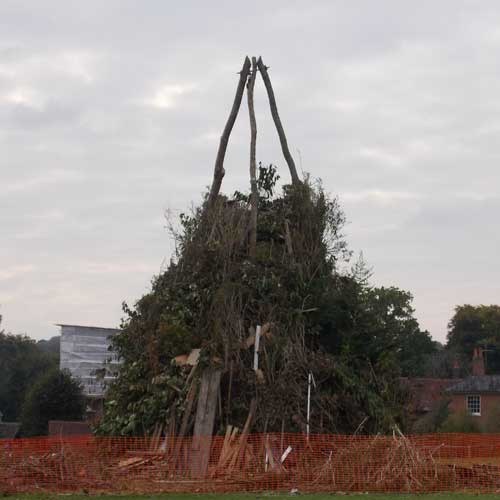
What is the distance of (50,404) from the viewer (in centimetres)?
3431

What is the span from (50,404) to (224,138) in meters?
17.7

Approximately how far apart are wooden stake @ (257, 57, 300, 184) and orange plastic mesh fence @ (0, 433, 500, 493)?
20.2 ft

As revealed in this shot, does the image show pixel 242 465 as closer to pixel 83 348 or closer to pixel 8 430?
pixel 8 430

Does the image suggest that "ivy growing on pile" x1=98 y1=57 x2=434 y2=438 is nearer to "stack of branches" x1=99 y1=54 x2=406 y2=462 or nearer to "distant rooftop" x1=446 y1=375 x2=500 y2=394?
"stack of branches" x1=99 y1=54 x2=406 y2=462

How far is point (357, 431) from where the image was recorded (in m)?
17.3

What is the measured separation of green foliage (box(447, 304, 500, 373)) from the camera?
220 feet

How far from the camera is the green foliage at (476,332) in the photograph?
6719 centimetres

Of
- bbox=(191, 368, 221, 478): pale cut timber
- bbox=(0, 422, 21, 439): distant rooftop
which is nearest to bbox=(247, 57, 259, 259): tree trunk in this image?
bbox=(191, 368, 221, 478): pale cut timber

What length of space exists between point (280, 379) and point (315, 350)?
58.1 inches

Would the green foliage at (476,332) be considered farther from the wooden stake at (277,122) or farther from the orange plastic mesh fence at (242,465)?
the orange plastic mesh fence at (242,465)

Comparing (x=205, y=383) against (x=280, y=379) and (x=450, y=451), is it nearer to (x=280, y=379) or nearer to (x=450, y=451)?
(x=280, y=379)

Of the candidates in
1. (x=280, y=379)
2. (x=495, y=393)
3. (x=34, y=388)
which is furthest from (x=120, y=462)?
(x=495, y=393)

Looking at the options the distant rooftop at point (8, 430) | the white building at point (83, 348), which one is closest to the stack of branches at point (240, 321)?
the distant rooftop at point (8, 430)

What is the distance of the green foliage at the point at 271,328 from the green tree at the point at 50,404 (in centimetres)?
1601
